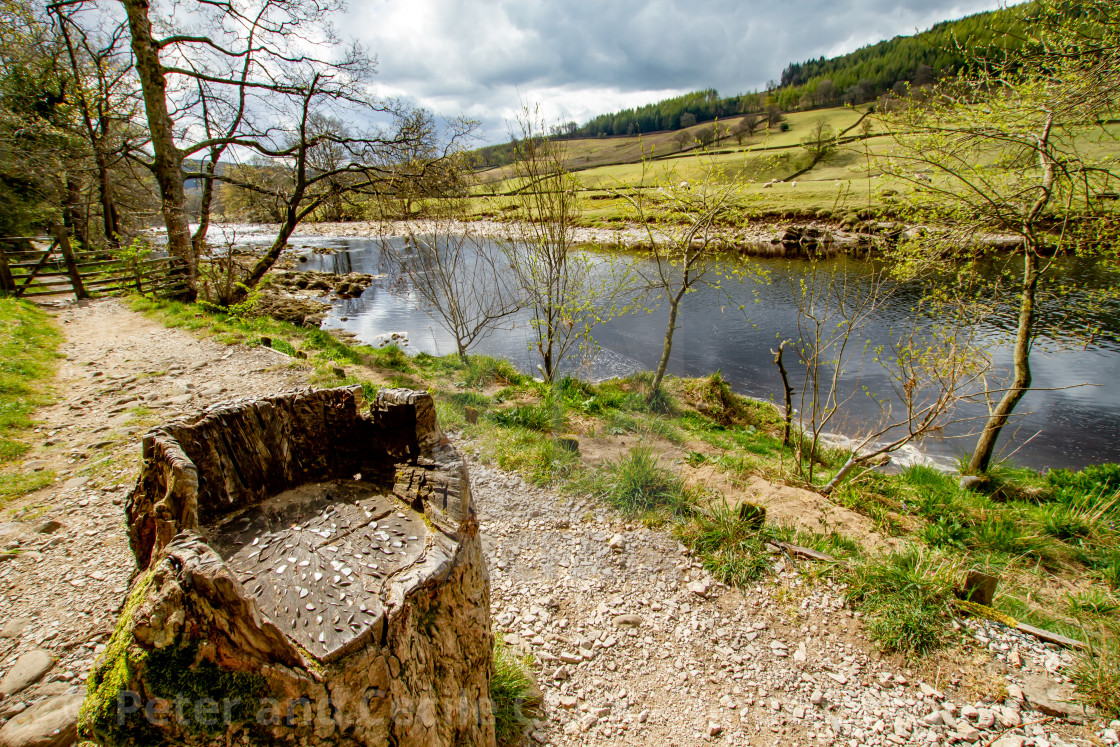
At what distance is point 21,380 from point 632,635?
9.22 m

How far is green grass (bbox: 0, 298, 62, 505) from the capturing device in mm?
4762

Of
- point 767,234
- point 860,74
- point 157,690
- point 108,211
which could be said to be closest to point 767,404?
point 157,690

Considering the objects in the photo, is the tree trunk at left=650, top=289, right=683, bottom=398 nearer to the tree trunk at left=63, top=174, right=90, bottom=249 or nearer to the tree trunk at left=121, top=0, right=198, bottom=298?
the tree trunk at left=121, top=0, right=198, bottom=298

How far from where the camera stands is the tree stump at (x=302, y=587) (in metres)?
1.61

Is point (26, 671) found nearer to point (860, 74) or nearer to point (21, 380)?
point (21, 380)

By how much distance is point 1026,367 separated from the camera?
7555mm

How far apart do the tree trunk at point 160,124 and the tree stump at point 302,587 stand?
13.8 meters

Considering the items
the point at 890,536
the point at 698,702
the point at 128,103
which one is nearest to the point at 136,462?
the point at 698,702

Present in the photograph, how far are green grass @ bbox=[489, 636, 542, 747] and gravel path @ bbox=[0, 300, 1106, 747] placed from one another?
114 millimetres

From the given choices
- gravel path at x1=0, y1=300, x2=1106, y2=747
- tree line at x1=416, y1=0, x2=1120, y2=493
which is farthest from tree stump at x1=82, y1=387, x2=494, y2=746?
tree line at x1=416, y1=0, x2=1120, y2=493

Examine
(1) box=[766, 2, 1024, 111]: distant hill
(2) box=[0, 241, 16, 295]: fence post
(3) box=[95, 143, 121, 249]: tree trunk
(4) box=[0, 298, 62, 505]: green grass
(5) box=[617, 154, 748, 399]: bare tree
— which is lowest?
(4) box=[0, 298, 62, 505]: green grass

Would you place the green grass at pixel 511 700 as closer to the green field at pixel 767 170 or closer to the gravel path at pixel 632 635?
the gravel path at pixel 632 635

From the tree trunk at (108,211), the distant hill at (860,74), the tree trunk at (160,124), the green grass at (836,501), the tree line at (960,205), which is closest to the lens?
the green grass at (836,501)

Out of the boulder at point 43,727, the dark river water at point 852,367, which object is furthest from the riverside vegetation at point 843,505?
the boulder at point 43,727
